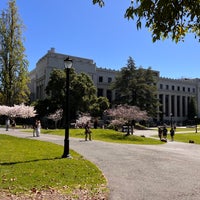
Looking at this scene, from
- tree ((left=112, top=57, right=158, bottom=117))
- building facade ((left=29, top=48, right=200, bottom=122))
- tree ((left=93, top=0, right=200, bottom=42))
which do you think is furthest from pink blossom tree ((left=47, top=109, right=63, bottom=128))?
tree ((left=93, top=0, right=200, bottom=42))

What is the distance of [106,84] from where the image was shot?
319ft

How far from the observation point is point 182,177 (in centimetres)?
1084

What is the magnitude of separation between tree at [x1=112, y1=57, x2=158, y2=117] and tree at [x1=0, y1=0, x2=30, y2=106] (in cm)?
2864

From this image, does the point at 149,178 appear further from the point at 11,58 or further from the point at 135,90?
the point at 135,90

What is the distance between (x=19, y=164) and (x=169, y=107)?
10591cm

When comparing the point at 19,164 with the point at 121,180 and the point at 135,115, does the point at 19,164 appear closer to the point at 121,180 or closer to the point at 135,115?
the point at 121,180

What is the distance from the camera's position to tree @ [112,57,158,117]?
74562 millimetres

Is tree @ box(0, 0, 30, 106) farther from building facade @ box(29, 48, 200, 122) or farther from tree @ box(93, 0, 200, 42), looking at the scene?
tree @ box(93, 0, 200, 42)

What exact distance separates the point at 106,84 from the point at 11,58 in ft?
154

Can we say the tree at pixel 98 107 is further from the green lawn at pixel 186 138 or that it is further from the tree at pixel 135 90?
the green lawn at pixel 186 138

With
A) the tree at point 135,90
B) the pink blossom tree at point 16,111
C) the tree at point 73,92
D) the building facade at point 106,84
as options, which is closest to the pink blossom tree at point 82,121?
the tree at point 73,92

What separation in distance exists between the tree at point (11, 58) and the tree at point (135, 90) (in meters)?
28.6

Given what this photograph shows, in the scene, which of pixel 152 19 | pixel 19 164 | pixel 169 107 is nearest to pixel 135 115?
pixel 19 164

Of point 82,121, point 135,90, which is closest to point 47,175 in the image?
point 82,121
